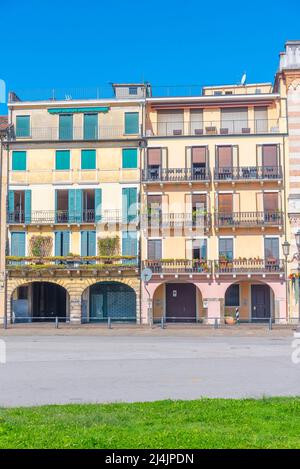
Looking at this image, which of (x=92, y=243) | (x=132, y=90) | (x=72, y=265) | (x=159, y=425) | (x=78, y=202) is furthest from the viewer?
(x=132, y=90)

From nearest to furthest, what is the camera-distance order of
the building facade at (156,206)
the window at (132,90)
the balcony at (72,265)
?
1. the building facade at (156,206)
2. the balcony at (72,265)
3. the window at (132,90)

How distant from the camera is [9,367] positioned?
16.7 m

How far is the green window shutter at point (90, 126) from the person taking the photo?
131ft

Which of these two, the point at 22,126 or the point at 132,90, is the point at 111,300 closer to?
the point at 22,126

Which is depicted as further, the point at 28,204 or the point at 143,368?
the point at 28,204

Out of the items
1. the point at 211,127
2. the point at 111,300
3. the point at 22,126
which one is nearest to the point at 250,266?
the point at 111,300

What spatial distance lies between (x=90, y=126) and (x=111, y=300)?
12.7 m

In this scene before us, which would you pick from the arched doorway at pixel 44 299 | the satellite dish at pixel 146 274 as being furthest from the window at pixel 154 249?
the arched doorway at pixel 44 299

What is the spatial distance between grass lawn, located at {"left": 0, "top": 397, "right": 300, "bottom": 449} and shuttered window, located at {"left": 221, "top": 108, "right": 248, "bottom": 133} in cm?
3167

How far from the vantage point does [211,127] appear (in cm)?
4028

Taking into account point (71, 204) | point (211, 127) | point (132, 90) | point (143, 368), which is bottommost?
point (143, 368)

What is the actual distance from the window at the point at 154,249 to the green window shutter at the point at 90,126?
871cm

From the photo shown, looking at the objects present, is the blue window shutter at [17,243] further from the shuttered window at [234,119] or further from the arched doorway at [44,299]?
the shuttered window at [234,119]

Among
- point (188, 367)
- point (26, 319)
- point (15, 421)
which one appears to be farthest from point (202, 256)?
point (15, 421)
